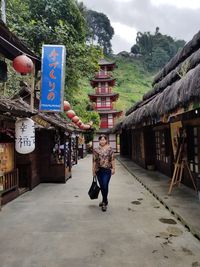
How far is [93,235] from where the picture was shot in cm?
463

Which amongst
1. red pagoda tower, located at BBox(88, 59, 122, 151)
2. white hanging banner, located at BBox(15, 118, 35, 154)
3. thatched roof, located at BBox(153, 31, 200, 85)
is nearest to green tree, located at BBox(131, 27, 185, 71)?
red pagoda tower, located at BBox(88, 59, 122, 151)

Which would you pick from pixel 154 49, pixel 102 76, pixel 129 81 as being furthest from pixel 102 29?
pixel 102 76

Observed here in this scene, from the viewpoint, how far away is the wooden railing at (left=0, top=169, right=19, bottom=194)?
23.1 ft

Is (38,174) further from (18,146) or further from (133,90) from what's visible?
(133,90)

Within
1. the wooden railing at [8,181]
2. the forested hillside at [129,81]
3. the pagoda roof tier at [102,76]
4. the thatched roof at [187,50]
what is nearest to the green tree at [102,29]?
the forested hillside at [129,81]

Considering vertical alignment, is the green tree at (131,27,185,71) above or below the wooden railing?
above

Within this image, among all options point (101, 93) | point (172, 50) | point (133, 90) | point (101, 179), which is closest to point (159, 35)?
point (172, 50)

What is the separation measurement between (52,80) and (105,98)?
3030cm

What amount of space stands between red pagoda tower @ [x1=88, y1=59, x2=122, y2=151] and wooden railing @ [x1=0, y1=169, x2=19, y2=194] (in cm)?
2849

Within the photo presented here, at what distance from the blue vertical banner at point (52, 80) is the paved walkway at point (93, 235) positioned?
263 cm

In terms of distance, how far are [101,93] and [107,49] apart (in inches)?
1752

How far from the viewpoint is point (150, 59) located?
75.4 m

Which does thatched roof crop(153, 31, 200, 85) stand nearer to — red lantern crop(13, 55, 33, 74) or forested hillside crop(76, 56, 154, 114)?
red lantern crop(13, 55, 33, 74)

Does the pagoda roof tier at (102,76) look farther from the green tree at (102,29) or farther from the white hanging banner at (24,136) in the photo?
the green tree at (102,29)
